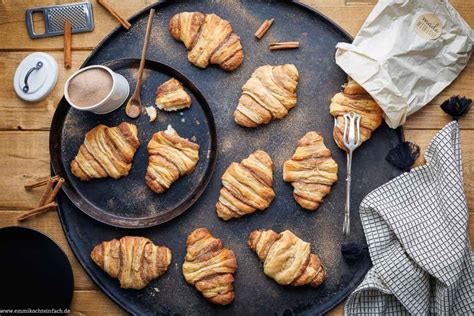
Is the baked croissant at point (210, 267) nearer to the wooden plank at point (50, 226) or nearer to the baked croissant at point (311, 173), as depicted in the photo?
the baked croissant at point (311, 173)

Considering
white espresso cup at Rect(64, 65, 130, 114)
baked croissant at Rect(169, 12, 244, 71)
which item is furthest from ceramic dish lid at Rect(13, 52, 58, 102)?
baked croissant at Rect(169, 12, 244, 71)

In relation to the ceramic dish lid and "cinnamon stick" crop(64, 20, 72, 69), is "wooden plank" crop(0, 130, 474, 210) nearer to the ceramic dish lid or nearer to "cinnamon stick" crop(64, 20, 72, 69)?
the ceramic dish lid

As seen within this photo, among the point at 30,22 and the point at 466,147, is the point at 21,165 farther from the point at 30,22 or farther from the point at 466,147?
the point at 466,147

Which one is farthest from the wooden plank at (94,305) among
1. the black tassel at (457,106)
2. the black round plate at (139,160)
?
the black tassel at (457,106)

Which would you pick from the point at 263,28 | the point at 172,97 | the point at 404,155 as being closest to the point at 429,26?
the point at 404,155

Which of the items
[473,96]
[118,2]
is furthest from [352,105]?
[118,2]

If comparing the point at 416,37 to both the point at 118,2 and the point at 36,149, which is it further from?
the point at 36,149
